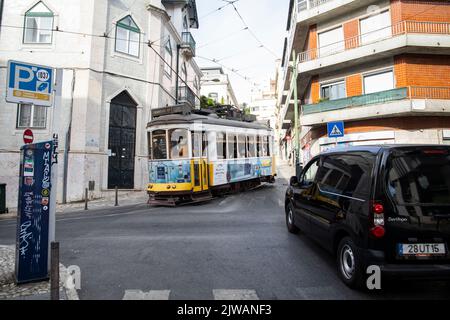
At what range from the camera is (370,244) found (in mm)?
3043

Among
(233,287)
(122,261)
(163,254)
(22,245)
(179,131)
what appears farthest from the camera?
(179,131)

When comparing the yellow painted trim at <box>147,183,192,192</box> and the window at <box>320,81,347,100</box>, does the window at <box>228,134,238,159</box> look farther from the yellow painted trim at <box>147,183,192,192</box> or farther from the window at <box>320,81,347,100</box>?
the window at <box>320,81,347,100</box>

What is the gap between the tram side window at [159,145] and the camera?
1057 cm

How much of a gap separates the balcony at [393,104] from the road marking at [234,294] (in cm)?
1568

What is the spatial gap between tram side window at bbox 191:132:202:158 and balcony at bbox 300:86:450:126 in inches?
416

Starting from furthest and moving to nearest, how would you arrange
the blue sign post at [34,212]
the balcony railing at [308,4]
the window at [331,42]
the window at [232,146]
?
the balcony railing at [308,4], the window at [331,42], the window at [232,146], the blue sign post at [34,212]

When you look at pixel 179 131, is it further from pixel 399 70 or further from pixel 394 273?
pixel 399 70

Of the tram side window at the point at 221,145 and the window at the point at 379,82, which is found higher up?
the window at the point at 379,82

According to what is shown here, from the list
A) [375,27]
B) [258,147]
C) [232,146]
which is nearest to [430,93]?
[375,27]

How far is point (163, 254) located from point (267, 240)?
7.02ft

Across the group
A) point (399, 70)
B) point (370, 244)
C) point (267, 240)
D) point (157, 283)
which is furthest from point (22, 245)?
point (399, 70)

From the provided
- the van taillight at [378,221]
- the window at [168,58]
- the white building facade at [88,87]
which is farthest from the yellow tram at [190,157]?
the window at [168,58]

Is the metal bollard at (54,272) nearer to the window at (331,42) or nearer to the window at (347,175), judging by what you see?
the window at (347,175)

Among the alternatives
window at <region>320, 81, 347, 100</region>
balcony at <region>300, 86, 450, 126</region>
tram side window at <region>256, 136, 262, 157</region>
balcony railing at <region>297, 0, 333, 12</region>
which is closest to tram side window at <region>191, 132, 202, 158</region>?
tram side window at <region>256, 136, 262, 157</region>
